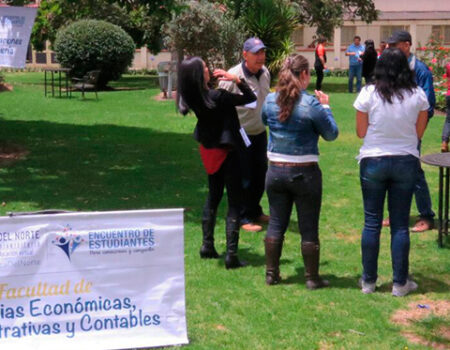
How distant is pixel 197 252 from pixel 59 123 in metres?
9.63

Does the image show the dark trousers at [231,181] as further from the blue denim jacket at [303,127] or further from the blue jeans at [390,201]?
the blue jeans at [390,201]

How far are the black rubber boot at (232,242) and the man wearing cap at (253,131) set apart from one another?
3.85 feet

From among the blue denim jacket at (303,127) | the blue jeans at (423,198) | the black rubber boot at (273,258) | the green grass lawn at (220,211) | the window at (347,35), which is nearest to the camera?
the green grass lawn at (220,211)

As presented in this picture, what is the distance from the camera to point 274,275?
6.00m

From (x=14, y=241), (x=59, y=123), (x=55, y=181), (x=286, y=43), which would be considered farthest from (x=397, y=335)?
(x=286, y=43)

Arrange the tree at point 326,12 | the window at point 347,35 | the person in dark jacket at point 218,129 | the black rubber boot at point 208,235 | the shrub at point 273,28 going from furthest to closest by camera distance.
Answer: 1. the window at point 347,35
2. the tree at point 326,12
3. the shrub at point 273,28
4. the black rubber boot at point 208,235
5. the person in dark jacket at point 218,129

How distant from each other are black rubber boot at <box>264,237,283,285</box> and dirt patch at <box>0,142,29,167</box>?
20.5 feet

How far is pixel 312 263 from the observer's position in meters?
5.84

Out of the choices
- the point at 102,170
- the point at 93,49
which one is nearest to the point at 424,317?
the point at 102,170

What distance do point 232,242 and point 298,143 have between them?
115 cm

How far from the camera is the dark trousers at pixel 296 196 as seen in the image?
18.6ft

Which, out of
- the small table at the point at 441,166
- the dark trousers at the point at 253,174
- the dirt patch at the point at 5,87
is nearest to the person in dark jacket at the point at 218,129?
the dark trousers at the point at 253,174

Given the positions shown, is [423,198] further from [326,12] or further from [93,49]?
[326,12]

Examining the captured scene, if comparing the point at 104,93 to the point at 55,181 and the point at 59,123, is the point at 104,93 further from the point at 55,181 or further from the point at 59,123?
the point at 55,181
